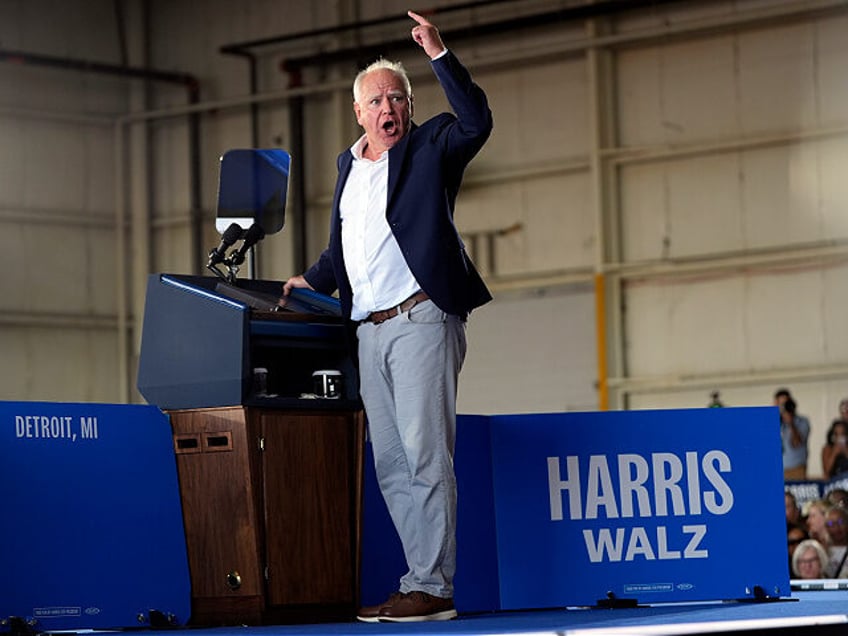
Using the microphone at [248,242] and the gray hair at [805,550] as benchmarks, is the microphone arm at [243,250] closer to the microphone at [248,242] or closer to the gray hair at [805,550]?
the microphone at [248,242]

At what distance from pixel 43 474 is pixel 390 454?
2.96 ft

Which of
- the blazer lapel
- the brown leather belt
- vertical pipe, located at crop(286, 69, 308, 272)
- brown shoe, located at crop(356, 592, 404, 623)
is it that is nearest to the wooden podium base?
brown shoe, located at crop(356, 592, 404, 623)

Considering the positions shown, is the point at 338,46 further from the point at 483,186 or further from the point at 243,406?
the point at 243,406

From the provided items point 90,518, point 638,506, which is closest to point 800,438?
point 638,506

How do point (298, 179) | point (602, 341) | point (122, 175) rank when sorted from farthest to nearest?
point (122, 175)
point (298, 179)
point (602, 341)

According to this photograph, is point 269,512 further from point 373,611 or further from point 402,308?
point 402,308

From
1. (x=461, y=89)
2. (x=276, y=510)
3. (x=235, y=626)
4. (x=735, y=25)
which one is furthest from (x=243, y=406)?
(x=735, y=25)

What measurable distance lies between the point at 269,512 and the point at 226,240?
0.94 meters

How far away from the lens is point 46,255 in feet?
56.1

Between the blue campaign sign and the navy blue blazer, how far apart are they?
2.48 ft

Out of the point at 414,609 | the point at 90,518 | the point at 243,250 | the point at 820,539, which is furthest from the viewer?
the point at 820,539

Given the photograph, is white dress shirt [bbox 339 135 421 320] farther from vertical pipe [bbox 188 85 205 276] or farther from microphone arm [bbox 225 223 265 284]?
vertical pipe [bbox 188 85 205 276]

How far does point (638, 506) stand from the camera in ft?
16.6

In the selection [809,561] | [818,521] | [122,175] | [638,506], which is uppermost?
[122,175]
